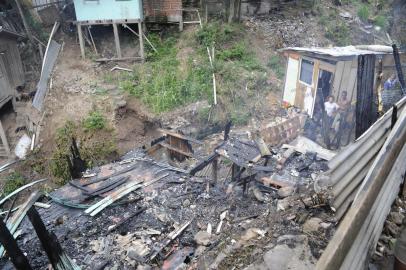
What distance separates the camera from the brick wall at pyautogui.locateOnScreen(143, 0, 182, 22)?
16453 mm

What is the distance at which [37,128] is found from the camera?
13.6m

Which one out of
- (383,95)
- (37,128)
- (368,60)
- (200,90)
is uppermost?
(368,60)

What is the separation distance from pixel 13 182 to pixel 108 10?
8799 mm

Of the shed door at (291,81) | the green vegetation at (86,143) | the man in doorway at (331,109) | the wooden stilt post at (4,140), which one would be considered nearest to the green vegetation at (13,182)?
the green vegetation at (86,143)

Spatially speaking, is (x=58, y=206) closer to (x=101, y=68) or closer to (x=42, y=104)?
(x=42, y=104)

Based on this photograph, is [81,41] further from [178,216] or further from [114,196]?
[178,216]

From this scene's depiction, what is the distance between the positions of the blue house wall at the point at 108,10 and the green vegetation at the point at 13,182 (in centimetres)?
790

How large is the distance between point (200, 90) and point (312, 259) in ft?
37.4

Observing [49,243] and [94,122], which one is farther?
[94,122]

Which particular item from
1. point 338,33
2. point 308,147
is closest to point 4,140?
point 308,147

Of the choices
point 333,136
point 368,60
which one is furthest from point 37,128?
point 368,60

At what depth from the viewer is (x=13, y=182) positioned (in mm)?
12133

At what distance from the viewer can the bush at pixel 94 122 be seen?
1311 cm

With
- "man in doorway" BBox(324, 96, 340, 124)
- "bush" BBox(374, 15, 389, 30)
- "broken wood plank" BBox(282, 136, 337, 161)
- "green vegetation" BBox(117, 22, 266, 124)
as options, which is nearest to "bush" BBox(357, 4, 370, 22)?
"bush" BBox(374, 15, 389, 30)
